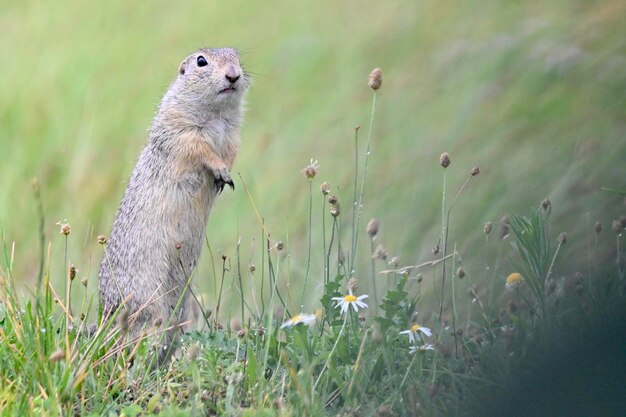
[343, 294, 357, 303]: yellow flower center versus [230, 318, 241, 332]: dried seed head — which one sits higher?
[343, 294, 357, 303]: yellow flower center

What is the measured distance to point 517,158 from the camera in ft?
20.4

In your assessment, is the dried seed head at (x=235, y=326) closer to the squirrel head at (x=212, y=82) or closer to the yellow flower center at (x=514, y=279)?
the yellow flower center at (x=514, y=279)

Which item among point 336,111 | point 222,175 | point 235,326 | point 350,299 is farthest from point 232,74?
point 336,111

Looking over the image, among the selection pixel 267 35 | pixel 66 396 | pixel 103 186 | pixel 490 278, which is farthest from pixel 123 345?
pixel 267 35

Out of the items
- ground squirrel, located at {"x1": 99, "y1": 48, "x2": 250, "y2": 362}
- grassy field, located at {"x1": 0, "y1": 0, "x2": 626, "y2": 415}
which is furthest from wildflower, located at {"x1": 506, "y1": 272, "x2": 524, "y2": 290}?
ground squirrel, located at {"x1": 99, "y1": 48, "x2": 250, "y2": 362}

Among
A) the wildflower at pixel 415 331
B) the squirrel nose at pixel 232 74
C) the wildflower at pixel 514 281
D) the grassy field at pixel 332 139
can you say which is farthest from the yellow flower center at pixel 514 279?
the squirrel nose at pixel 232 74

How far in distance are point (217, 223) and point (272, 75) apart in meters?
1.26

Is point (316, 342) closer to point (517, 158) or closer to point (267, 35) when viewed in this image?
point (517, 158)

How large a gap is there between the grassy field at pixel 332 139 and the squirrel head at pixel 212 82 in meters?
0.50

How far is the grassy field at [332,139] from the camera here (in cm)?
457

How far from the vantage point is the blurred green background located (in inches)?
235

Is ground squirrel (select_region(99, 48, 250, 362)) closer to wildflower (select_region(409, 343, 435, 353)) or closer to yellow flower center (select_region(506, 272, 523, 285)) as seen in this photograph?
wildflower (select_region(409, 343, 435, 353))

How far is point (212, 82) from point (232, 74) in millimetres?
164

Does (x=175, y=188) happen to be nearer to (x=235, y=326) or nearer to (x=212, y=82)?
(x=212, y=82)
